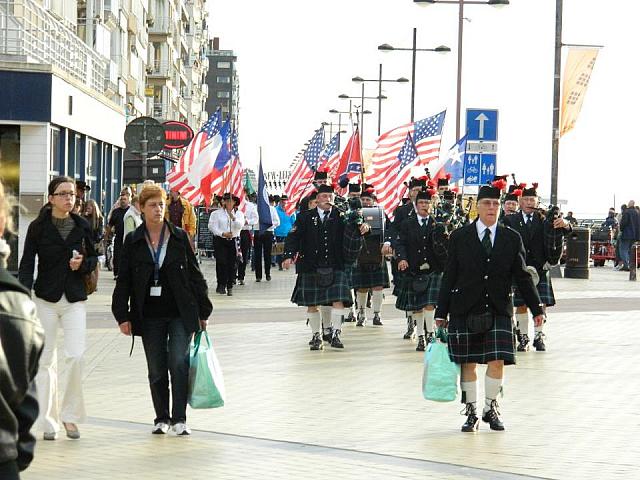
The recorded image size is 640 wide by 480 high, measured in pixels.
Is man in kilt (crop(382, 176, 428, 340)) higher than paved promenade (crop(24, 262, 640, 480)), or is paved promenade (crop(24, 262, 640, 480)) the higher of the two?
man in kilt (crop(382, 176, 428, 340))

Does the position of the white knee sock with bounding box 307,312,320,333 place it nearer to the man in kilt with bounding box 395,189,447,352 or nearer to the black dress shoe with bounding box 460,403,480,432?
the man in kilt with bounding box 395,189,447,352

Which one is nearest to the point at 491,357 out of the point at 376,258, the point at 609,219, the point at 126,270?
the point at 126,270

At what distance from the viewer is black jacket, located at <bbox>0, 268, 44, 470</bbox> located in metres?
3.78

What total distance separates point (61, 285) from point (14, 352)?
6169 mm

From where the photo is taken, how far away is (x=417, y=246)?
16.4m

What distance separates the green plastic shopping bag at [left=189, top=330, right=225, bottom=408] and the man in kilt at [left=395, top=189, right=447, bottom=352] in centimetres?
660

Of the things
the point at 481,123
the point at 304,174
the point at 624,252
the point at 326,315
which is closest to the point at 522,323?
the point at 326,315

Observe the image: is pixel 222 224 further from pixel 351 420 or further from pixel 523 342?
pixel 351 420

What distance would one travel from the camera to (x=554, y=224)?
1638cm

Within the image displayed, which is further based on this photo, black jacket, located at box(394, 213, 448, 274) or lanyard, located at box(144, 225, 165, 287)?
black jacket, located at box(394, 213, 448, 274)

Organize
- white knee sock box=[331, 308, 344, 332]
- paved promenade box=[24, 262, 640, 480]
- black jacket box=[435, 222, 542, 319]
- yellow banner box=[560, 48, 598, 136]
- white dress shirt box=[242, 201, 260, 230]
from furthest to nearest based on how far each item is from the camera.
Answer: white dress shirt box=[242, 201, 260, 230] → yellow banner box=[560, 48, 598, 136] → white knee sock box=[331, 308, 344, 332] → black jacket box=[435, 222, 542, 319] → paved promenade box=[24, 262, 640, 480]

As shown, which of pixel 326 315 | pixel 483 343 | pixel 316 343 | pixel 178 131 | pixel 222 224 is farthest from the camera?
pixel 178 131

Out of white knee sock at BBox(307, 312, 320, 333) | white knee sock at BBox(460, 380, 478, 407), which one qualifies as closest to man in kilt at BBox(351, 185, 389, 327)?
white knee sock at BBox(307, 312, 320, 333)

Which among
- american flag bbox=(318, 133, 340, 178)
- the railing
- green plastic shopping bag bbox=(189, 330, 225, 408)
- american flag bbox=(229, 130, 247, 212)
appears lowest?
green plastic shopping bag bbox=(189, 330, 225, 408)
